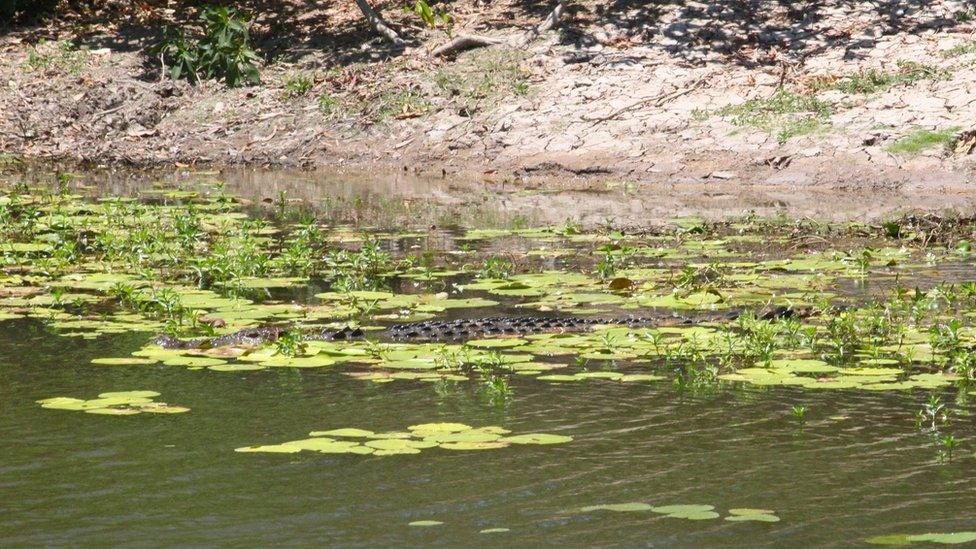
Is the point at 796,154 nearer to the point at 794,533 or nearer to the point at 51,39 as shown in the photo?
the point at 794,533

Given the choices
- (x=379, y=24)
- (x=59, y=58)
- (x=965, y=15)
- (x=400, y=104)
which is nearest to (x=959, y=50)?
(x=965, y=15)

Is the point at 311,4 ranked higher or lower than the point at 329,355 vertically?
higher

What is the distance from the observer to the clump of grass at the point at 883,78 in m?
17.5

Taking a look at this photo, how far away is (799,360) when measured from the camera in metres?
6.86

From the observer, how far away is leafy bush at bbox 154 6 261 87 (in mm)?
22219

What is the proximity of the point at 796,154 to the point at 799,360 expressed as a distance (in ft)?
32.6

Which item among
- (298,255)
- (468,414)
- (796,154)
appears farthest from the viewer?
(796,154)

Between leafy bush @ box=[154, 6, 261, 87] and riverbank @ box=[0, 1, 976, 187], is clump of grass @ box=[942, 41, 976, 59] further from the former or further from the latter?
leafy bush @ box=[154, 6, 261, 87]

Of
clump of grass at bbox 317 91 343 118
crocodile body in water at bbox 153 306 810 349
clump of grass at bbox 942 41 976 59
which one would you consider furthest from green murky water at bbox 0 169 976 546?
clump of grass at bbox 317 91 343 118

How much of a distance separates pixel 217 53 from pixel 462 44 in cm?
387

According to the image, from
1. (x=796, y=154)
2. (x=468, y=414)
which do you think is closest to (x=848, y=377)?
(x=468, y=414)

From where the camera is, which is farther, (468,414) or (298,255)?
(298,255)

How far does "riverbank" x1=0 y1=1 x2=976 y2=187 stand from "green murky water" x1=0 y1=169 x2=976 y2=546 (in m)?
5.83

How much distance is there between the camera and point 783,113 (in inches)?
680
